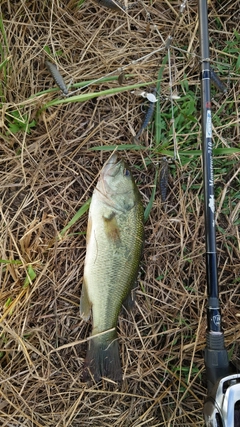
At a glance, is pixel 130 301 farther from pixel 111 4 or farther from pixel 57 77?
pixel 111 4

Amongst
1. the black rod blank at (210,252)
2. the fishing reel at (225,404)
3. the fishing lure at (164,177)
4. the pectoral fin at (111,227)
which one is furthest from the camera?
the fishing lure at (164,177)

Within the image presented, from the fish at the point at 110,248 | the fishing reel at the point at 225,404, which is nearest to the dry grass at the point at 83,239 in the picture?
the fish at the point at 110,248

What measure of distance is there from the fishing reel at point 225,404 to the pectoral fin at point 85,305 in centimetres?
85

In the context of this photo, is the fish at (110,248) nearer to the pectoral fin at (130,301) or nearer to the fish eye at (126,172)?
the fish eye at (126,172)

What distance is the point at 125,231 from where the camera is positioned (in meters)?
2.43

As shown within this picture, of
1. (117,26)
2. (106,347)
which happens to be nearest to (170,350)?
(106,347)

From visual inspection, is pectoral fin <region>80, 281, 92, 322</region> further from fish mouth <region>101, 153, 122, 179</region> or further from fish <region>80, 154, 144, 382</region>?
fish mouth <region>101, 153, 122, 179</region>

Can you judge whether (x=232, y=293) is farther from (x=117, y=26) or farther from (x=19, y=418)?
(x=117, y=26)

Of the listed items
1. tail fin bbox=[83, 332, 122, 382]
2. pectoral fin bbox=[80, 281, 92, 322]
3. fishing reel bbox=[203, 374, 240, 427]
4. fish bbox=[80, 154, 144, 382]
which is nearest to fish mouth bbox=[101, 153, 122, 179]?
fish bbox=[80, 154, 144, 382]

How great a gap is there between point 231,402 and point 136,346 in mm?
831

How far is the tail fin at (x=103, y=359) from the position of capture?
2496 mm

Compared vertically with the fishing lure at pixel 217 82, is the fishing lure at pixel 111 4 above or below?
above

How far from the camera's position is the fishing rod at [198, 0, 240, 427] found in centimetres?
197

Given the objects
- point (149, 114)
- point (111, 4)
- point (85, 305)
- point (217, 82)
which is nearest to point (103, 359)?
point (85, 305)
